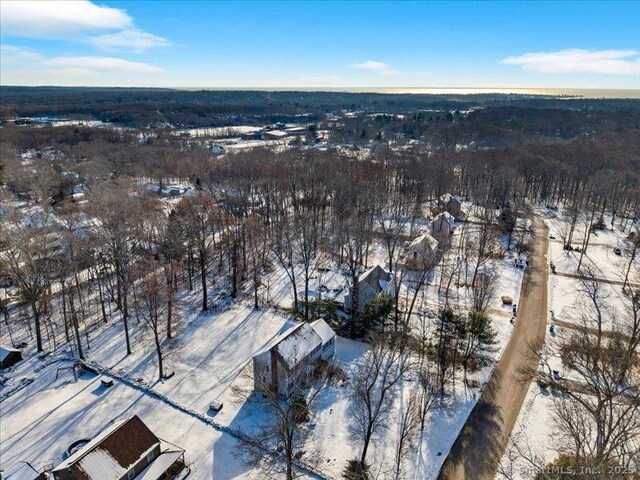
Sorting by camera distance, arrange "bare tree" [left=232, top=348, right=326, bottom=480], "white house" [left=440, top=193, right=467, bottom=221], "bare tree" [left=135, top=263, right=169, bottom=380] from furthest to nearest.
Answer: "white house" [left=440, top=193, right=467, bottom=221], "bare tree" [left=135, top=263, right=169, bottom=380], "bare tree" [left=232, top=348, right=326, bottom=480]

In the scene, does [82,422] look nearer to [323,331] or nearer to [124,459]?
[124,459]

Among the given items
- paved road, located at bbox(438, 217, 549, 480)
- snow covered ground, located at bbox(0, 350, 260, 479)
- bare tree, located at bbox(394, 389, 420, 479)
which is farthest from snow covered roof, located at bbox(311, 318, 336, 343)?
paved road, located at bbox(438, 217, 549, 480)

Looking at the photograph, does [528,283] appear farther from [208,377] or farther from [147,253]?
[147,253]

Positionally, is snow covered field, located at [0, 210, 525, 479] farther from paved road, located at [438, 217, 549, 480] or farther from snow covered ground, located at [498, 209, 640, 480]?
snow covered ground, located at [498, 209, 640, 480]

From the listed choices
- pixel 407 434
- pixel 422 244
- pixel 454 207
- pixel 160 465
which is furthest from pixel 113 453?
pixel 454 207

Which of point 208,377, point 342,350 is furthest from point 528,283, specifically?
point 208,377
